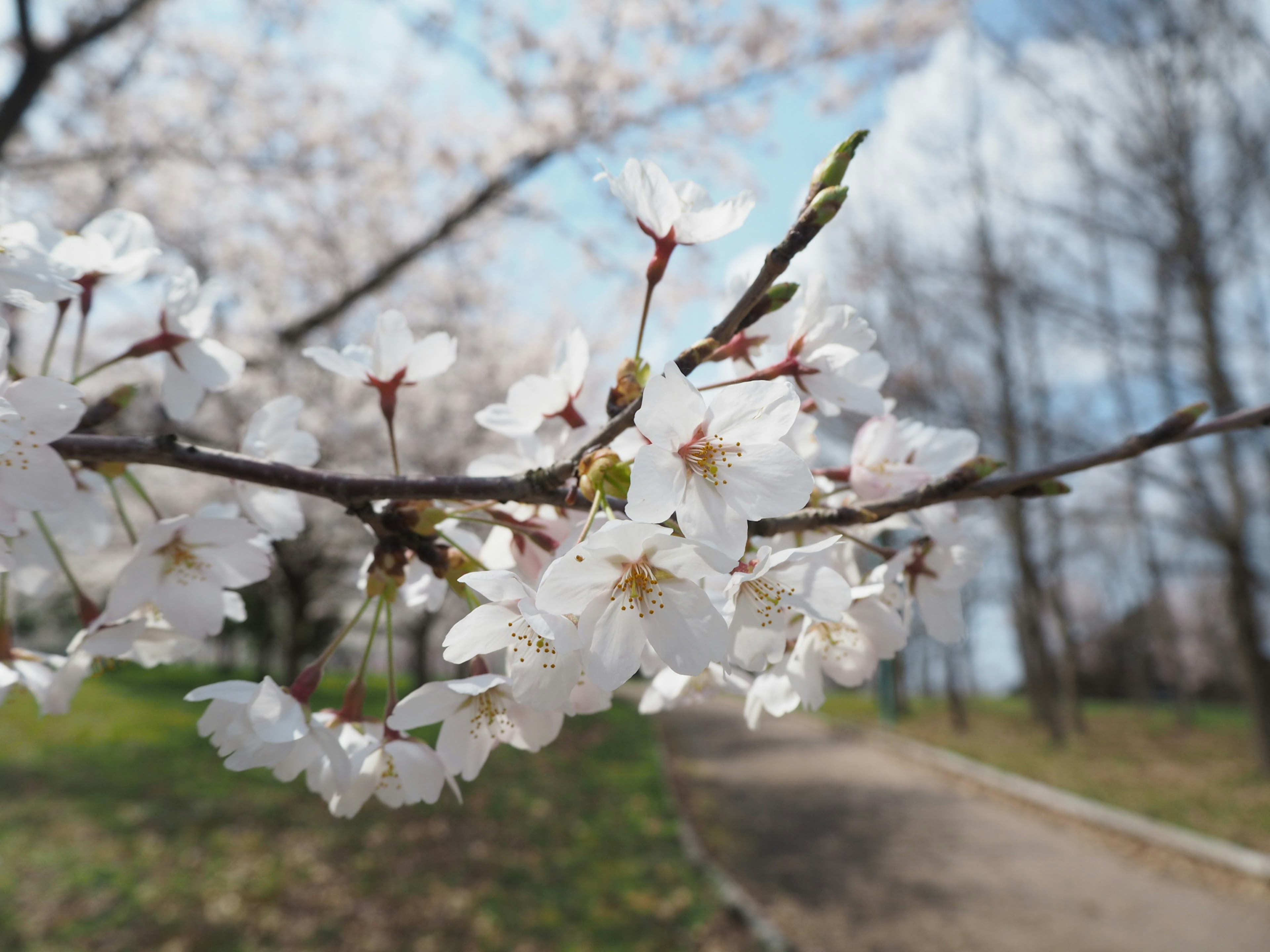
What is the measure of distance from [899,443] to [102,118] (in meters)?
9.23

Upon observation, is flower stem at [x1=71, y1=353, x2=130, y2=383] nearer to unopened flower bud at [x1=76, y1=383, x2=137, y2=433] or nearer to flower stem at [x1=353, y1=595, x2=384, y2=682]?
unopened flower bud at [x1=76, y1=383, x2=137, y2=433]

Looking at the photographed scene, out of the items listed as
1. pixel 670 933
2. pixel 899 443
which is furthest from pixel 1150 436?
pixel 670 933

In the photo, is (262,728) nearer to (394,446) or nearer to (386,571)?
(386,571)

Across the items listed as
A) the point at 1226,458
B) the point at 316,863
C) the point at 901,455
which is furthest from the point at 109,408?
the point at 1226,458

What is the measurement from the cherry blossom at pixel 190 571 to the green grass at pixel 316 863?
2.90 metres

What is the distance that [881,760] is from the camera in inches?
428

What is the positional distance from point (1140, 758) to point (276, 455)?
41.3 ft

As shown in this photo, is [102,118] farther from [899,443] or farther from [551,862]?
[899,443]

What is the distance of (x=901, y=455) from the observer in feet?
3.03

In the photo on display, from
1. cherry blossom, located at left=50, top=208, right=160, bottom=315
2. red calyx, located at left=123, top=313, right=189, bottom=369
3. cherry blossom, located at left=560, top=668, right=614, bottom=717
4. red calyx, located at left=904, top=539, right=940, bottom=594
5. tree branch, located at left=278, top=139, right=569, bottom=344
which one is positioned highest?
tree branch, located at left=278, top=139, right=569, bottom=344

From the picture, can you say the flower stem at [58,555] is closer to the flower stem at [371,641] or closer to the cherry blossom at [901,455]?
the flower stem at [371,641]

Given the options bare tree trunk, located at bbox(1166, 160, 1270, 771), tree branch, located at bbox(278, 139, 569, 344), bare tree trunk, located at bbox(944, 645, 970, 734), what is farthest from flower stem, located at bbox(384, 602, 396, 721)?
bare tree trunk, located at bbox(944, 645, 970, 734)

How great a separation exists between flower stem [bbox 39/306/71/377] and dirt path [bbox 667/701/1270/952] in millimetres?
5162

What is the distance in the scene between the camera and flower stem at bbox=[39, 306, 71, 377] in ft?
3.10
